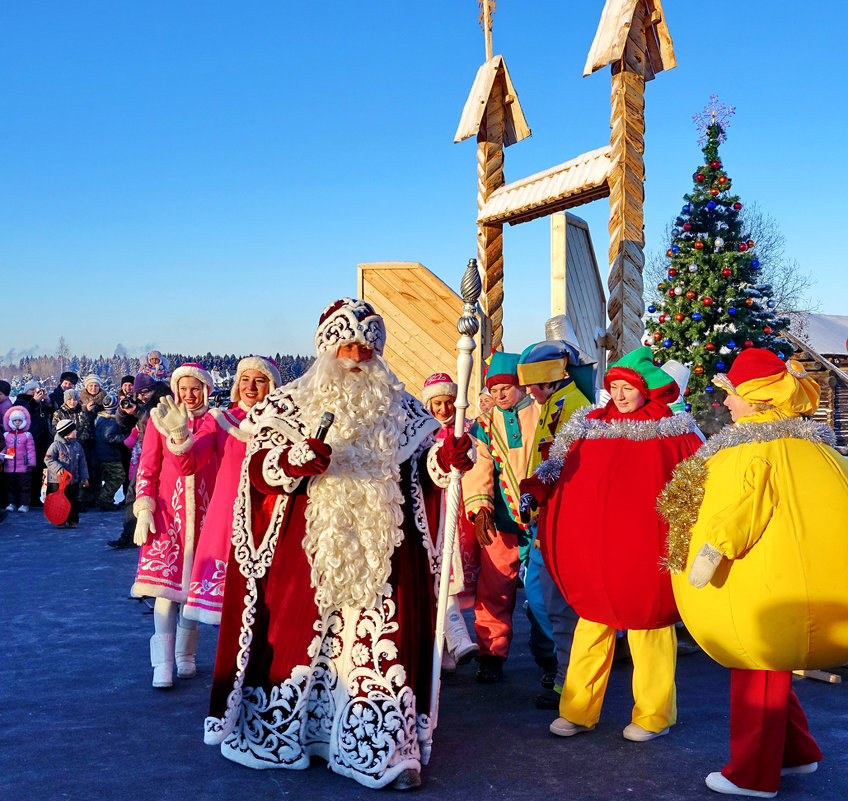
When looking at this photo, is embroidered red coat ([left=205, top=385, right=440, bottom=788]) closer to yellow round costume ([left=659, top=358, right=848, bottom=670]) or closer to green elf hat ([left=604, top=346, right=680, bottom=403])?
green elf hat ([left=604, top=346, right=680, bottom=403])

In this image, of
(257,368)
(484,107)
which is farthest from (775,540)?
(484,107)

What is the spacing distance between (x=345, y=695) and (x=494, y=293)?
4.47 metres

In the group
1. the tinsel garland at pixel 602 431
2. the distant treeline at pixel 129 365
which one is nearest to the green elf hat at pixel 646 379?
the tinsel garland at pixel 602 431

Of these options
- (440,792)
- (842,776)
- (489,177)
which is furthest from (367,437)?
(489,177)

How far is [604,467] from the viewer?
3.92 meters

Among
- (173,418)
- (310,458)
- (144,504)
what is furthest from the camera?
(144,504)

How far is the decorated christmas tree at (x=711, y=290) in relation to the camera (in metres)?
13.4

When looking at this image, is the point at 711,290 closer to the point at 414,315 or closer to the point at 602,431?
the point at 414,315

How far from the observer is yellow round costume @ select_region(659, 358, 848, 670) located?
3070 mm

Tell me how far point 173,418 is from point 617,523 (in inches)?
102

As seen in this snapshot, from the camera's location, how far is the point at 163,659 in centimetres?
487

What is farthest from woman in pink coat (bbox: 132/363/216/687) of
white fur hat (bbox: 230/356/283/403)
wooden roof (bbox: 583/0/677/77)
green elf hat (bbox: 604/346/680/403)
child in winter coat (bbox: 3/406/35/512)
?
child in winter coat (bbox: 3/406/35/512)

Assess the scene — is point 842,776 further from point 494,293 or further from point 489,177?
point 489,177

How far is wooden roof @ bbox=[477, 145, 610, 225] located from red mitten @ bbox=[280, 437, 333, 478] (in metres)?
3.60
